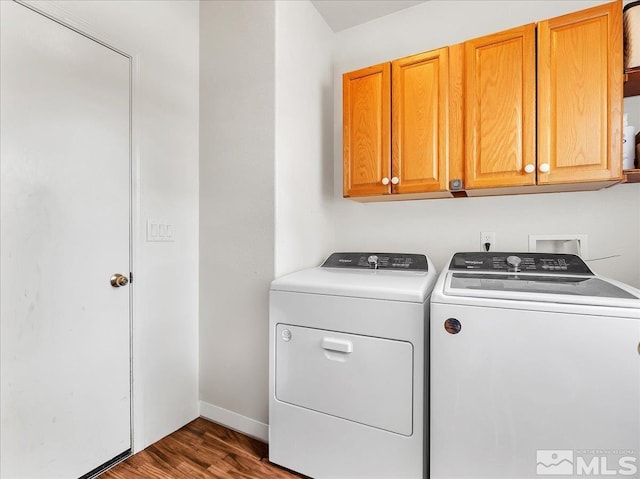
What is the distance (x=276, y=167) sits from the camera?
1713 mm

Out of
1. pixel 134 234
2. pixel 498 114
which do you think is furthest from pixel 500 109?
pixel 134 234

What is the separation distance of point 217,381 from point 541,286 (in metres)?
1.80

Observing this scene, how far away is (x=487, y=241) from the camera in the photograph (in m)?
1.84

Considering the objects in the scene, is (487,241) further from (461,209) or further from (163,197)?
(163,197)

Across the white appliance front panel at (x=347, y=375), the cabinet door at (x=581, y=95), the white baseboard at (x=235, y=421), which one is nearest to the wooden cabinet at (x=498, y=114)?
the cabinet door at (x=581, y=95)

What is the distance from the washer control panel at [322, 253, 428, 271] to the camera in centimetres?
174

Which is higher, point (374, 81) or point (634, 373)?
point (374, 81)

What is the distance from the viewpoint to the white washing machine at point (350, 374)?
49.4 inches

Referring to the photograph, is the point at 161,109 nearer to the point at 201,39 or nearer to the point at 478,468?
the point at 201,39

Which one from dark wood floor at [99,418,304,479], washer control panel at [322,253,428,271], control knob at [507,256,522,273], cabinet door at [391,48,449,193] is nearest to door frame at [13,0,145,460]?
dark wood floor at [99,418,304,479]

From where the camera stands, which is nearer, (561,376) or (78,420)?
(561,376)

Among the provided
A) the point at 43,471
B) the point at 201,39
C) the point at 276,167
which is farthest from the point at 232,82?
the point at 43,471

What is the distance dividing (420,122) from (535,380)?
50.4 inches

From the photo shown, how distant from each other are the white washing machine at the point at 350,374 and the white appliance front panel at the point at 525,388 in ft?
0.32
